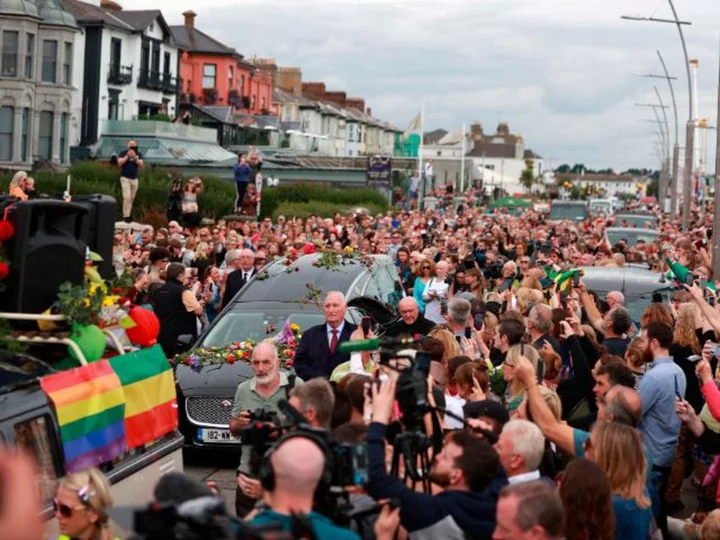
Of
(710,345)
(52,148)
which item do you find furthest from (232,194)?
(710,345)

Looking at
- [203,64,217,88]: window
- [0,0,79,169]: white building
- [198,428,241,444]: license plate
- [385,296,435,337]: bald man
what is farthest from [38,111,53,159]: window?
[198,428,241,444]: license plate

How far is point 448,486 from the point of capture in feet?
21.1

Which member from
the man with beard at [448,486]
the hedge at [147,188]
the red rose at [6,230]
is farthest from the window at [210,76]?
the man with beard at [448,486]

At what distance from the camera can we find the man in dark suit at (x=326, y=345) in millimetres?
11812

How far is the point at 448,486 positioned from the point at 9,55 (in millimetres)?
48031

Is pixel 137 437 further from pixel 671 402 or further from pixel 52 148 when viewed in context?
pixel 52 148

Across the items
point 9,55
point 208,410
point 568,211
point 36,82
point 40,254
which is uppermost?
point 9,55

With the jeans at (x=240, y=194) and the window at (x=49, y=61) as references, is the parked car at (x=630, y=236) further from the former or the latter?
the window at (x=49, y=61)

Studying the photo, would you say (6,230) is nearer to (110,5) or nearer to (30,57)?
(30,57)

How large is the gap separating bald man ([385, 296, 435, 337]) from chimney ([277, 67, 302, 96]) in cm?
10019

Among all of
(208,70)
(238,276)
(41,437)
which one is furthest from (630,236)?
(208,70)

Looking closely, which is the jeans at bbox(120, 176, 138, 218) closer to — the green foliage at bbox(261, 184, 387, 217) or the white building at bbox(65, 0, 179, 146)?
the green foliage at bbox(261, 184, 387, 217)

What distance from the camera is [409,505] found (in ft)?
20.3

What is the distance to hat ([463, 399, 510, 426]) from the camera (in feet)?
25.4
